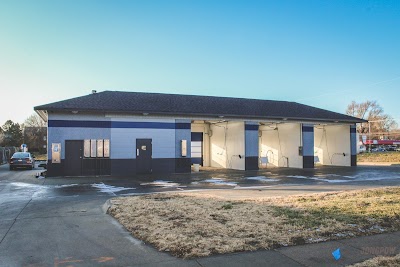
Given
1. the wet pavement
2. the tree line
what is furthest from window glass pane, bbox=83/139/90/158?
the tree line

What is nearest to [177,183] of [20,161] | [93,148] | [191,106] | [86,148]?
[93,148]

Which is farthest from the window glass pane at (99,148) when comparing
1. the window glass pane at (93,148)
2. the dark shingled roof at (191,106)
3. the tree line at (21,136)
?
the tree line at (21,136)

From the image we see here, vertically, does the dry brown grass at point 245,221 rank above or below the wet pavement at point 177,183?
above

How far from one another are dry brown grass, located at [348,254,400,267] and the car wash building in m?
18.6

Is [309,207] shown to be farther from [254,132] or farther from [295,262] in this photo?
[254,132]

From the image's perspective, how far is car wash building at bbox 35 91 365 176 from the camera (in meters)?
21.3

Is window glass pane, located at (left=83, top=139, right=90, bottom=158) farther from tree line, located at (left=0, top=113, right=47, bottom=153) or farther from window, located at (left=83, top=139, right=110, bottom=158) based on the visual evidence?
tree line, located at (left=0, top=113, right=47, bottom=153)

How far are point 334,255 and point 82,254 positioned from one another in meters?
3.89

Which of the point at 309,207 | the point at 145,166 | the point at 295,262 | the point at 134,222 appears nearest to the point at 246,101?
the point at 145,166

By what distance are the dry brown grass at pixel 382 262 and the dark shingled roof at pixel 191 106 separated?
60.9 ft

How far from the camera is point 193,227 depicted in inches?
266

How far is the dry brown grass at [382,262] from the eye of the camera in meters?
4.69

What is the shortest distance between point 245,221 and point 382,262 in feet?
9.40

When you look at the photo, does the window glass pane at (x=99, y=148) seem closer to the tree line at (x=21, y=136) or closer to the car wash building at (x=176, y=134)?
the car wash building at (x=176, y=134)
